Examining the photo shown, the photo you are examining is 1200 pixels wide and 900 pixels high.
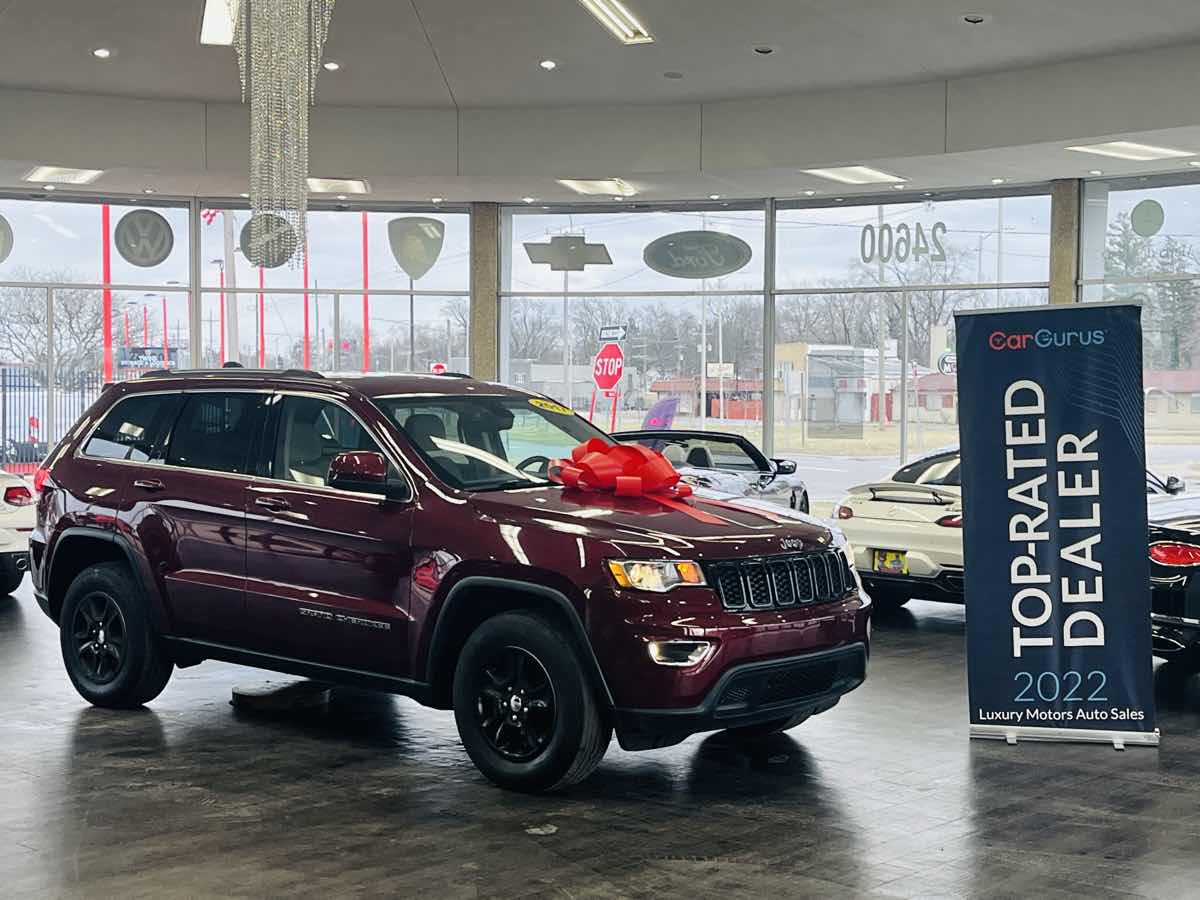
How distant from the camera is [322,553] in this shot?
20.7 ft

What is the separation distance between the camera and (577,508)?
583 cm

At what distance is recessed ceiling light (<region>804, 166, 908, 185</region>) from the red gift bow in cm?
1255

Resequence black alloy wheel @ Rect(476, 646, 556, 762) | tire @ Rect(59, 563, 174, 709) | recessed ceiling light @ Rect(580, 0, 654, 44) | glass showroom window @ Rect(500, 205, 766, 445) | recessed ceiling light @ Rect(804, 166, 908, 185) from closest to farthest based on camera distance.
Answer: black alloy wheel @ Rect(476, 646, 556, 762) < tire @ Rect(59, 563, 174, 709) < recessed ceiling light @ Rect(580, 0, 654, 44) < recessed ceiling light @ Rect(804, 166, 908, 185) < glass showroom window @ Rect(500, 205, 766, 445)

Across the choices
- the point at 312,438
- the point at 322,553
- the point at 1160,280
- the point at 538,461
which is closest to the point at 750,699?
the point at 538,461

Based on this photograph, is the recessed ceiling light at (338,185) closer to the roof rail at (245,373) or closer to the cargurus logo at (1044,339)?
the roof rail at (245,373)

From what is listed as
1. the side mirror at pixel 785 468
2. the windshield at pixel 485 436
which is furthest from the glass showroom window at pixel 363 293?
the windshield at pixel 485 436

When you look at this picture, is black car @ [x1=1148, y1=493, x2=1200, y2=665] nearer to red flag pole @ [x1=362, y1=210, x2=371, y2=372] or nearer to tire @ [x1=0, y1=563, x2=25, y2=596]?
tire @ [x1=0, y1=563, x2=25, y2=596]

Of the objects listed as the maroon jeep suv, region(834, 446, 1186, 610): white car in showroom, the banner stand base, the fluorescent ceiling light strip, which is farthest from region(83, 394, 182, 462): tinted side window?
the fluorescent ceiling light strip

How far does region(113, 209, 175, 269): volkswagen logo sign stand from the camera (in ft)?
69.4

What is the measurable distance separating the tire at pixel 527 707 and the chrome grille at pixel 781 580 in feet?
2.16

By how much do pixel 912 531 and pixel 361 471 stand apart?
4.89m

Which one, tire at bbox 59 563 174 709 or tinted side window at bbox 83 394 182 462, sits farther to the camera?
tinted side window at bbox 83 394 182 462

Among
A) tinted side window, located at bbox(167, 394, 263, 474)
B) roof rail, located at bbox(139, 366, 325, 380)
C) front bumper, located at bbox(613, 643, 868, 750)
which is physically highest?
roof rail, located at bbox(139, 366, 325, 380)

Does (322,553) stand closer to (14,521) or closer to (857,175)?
(14,521)
